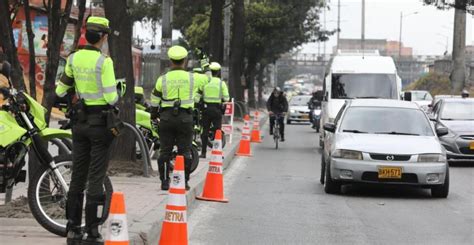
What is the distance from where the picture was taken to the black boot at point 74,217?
7.65 m

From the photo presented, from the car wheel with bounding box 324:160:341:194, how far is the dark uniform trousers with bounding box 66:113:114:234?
22.2ft

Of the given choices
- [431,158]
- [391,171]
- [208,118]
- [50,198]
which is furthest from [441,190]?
[50,198]

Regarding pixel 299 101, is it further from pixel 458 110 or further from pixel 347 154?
pixel 347 154

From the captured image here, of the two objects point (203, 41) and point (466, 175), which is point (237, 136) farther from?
point (203, 41)

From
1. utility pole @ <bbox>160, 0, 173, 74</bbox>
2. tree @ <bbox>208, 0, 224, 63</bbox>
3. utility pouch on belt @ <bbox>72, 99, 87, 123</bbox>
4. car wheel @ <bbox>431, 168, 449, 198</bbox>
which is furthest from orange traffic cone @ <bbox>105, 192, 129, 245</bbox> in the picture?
tree @ <bbox>208, 0, 224, 63</bbox>

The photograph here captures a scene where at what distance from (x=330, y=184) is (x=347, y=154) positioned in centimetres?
65

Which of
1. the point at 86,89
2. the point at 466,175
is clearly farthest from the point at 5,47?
the point at 466,175

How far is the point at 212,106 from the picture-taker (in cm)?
1886

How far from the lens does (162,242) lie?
336 inches

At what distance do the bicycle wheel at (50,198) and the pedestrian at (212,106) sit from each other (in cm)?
1036

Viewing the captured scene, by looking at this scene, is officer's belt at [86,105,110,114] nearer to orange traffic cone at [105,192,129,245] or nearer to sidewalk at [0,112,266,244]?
sidewalk at [0,112,266,244]

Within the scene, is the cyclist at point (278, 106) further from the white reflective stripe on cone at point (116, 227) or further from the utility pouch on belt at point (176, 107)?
the white reflective stripe on cone at point (116, 227)

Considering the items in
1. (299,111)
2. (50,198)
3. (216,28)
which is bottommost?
(299,111)

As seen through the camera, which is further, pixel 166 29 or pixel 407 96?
pixel 407 96
